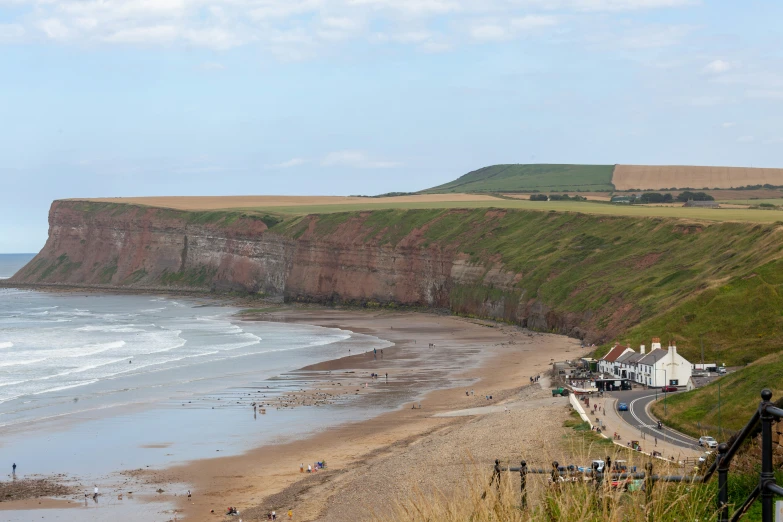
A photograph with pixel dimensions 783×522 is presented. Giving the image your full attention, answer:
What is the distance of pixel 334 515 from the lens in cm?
2953

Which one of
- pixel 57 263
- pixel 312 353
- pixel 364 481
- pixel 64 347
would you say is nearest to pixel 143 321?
pixel 64 347

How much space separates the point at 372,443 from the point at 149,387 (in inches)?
812

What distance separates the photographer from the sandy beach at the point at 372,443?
1238 inches

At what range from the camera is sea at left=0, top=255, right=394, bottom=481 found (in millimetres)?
40562

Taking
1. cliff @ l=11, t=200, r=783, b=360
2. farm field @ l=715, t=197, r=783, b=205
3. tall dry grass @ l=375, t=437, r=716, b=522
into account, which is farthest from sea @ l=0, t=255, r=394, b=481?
farm field @ l=715, t=197, r=783, b=205

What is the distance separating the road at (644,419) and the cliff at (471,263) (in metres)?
7.95

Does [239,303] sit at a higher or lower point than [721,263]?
lower

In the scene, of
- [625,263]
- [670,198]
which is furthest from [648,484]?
[670,198]

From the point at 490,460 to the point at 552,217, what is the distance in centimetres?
7680

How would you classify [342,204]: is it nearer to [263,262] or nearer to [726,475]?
[263,262]

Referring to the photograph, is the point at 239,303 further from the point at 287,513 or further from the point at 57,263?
the point at 287,513

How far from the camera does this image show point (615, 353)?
172ft

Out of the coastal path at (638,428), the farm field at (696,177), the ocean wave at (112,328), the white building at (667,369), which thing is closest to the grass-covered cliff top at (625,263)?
the white building at (667,369)

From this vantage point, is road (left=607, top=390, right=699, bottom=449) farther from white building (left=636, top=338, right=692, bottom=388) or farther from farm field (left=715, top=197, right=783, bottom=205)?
farm field (left=715, top=197, right=783, bottom=205)
